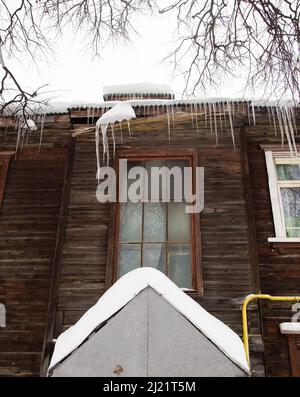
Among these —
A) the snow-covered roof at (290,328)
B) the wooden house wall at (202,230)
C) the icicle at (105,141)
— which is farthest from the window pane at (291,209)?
the icicle at (105,141)

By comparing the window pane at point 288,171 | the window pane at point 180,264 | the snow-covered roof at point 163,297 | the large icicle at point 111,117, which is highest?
the large icicle at point 111,117

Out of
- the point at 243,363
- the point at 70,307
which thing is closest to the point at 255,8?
the point at 243,363

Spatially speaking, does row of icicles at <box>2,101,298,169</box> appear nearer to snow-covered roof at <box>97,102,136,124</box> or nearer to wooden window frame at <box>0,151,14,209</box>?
snow-covered roof at <box>97,102,136,124</box>

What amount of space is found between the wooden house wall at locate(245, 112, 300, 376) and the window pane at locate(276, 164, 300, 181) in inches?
10.5

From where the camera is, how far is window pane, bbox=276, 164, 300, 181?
7.01 metres

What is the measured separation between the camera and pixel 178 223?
6.27m

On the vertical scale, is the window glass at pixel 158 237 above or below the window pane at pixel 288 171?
below

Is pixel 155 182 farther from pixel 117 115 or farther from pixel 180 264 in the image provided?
pixel 180 264

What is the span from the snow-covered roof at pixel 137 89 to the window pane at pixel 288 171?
181 inches

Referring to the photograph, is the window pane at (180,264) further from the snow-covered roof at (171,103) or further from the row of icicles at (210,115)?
the snow-covered roof at (171,103)

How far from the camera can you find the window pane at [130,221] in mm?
6223

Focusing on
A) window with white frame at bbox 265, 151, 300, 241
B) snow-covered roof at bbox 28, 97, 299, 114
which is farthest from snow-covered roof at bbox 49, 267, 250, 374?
snow-covered roof at bbox 28, 97, 299, 114

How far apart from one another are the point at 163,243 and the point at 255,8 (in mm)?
3565

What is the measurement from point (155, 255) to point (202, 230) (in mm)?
831
